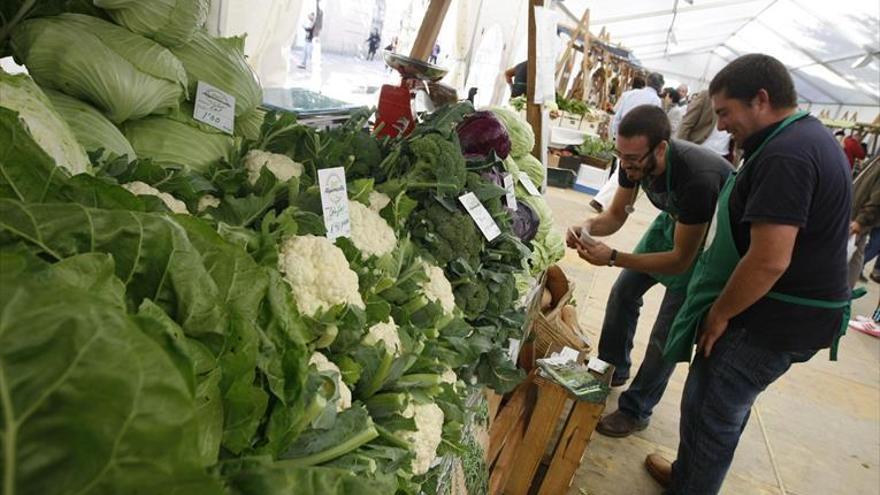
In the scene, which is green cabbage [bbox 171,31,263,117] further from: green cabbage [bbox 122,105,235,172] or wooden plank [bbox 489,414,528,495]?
wooden plank [bbox 489,414,528,495]

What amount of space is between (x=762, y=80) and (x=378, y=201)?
152 centimetres

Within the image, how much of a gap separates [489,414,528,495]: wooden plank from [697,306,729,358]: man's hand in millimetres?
860

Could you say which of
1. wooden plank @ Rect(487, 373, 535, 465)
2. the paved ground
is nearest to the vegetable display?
wooden plank @ Rect(487, 373, 535, 465)

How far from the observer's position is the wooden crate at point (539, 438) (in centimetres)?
231

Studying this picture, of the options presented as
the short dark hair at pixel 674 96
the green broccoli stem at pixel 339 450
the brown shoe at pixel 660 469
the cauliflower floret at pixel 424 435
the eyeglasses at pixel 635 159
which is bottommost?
the brown shoe at pixel 660 469

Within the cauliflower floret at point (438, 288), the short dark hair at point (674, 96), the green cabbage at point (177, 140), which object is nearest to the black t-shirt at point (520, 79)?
the cauliflower floret at point (438, 288)

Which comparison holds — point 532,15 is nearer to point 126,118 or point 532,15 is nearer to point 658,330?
point 658,330

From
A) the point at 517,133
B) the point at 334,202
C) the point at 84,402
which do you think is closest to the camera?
the point at 84,402

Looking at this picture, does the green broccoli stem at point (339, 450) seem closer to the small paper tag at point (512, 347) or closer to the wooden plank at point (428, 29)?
the small paper tag at point (512, 347)

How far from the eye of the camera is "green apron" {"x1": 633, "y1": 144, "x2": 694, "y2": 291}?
273 cm

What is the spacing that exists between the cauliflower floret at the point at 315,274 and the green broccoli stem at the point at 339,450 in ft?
0.84

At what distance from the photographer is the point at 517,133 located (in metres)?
3.02

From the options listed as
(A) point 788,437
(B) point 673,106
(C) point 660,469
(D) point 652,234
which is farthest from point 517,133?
(B) point 673,106

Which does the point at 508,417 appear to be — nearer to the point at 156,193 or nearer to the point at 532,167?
the point at 532,167
